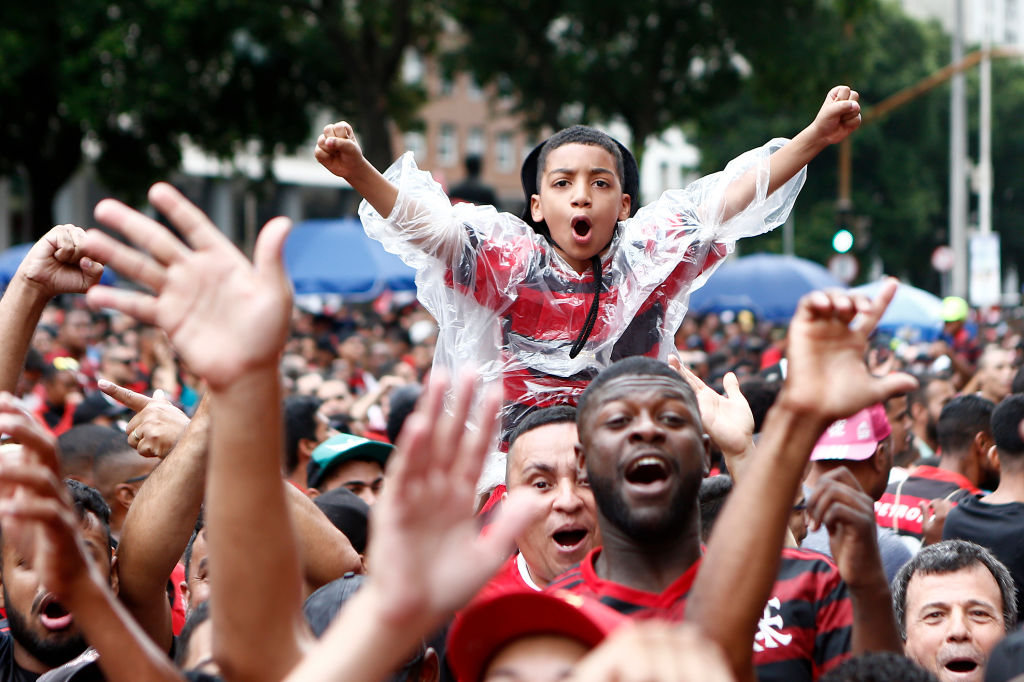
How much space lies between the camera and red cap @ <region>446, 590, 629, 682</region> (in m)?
2.33

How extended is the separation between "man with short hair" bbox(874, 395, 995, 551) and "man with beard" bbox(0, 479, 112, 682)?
300 centimetres

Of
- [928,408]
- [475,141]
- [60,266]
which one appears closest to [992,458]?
[928,408]

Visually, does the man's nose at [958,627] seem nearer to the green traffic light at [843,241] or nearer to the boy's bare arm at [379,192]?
the boy's bare arm at [379,192]

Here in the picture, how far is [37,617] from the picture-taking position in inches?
128

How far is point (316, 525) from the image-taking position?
3652mm

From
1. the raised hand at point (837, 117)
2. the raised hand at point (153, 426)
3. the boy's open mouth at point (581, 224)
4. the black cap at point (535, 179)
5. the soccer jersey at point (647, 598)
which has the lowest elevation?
the soccer jersey at point (647, 598)

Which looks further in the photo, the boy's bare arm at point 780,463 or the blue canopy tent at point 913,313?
the blue canopy tent at point 913,313

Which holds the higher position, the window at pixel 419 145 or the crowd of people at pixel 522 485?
the window at pixel 419 145

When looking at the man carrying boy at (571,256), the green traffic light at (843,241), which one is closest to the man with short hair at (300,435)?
the man carrying boy at (571,256)

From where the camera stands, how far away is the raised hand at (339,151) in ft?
12.7

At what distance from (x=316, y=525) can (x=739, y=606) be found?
162 cm

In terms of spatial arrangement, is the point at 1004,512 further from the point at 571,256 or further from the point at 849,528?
the point at 849,528

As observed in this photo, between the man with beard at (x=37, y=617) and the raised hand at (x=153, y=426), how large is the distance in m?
0.42

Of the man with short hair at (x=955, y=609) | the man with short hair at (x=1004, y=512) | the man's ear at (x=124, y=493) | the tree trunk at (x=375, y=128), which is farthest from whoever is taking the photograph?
the tree trunk at (x=375, y=128)
